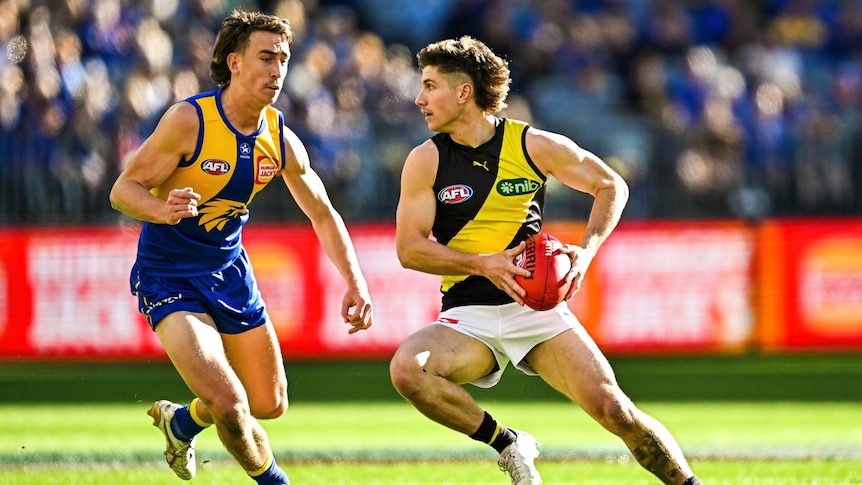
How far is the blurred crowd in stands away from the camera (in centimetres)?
1567

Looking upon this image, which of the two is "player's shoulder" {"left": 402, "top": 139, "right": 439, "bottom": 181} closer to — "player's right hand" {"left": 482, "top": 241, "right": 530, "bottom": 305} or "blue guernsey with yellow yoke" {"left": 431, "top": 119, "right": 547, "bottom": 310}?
"blue guernsey with yellow yoke" {"left": 431, "top": 119, "right": 547, "bottom": 310}

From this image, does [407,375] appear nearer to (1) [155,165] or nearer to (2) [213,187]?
(2) [213,187]

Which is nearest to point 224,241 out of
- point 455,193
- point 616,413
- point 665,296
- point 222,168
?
point 222,168

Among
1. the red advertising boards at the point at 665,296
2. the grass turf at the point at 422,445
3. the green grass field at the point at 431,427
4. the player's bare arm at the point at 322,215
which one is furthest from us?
the red advertising boards at the point at 665,296

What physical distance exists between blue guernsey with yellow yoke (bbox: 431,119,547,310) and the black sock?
2.24 ft

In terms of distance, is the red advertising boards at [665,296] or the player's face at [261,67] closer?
the player's face at [261,67]

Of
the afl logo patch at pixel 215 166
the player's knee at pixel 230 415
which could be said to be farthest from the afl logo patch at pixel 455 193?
the player's knee at pixel 230 415

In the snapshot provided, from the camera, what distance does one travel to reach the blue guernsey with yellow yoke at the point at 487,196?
7473mm

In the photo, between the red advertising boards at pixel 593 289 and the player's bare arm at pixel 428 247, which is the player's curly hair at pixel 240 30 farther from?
the red advertising boards at pixel 593 289

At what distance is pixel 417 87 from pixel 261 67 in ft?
33.8

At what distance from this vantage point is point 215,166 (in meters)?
7.32

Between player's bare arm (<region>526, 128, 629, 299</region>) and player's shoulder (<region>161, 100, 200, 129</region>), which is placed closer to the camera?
player's shoulder (<region>161, 100, 200, 129</region>)

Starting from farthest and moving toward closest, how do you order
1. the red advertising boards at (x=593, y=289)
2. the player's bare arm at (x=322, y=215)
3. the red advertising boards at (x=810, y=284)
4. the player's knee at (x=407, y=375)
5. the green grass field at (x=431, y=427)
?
1. the red advertising boards at (x=810, y=284)
2. the red advertising boards at (x=593, y=289)
3. the green grass field at (x=431, y=427)
4. the player's bare arm at (x=322, y=215)
5. the player's knee at (x=407, y=375)

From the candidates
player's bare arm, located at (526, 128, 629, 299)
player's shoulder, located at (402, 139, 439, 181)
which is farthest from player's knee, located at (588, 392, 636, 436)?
player's shoulder, located at (402, 139, 439, 181)
